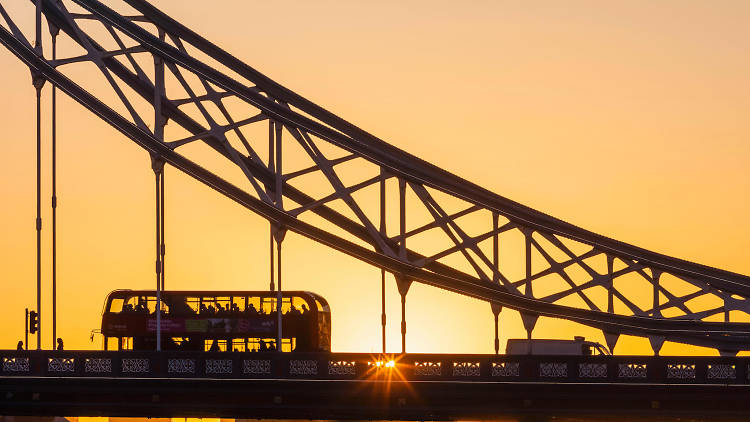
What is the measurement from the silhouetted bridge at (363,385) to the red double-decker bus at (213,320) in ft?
42.6

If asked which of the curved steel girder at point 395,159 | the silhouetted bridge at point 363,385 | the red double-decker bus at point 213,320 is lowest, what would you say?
the silhouetted bridge at point 363,385

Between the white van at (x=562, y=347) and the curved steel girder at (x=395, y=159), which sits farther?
the white van at (x=562, y=347)

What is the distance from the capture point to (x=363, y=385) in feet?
264

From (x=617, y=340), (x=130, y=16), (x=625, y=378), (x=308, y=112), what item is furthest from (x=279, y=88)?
(x=625, y=378)

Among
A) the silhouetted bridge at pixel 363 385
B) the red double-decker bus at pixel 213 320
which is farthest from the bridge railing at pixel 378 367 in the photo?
the red double-decker bus at pixel 213 320

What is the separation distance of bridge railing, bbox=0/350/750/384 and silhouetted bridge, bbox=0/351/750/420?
0.12 feet

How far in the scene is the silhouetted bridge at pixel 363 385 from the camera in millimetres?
79500

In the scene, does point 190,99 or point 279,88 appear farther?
point 279,88

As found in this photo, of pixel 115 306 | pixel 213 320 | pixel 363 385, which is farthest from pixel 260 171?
pixel 363 385

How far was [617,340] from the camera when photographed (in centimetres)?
9331

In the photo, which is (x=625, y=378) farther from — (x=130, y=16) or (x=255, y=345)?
(x=130, y=16)

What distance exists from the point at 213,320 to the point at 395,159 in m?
10.6

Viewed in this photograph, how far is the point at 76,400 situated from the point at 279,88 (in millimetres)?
23042

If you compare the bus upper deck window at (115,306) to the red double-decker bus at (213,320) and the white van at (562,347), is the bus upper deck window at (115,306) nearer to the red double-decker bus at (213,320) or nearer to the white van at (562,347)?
the red double-decker bus at (213,320)
